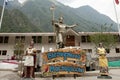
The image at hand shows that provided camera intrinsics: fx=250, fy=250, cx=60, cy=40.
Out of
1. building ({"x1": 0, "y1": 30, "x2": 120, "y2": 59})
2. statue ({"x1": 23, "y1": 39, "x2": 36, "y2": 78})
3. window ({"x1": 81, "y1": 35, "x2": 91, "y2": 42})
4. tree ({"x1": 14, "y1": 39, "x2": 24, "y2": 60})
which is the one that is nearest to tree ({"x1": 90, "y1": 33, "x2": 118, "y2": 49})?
Answer: building ({"x1": 0, "y1": 30, "x2": 120, "y2": 59})

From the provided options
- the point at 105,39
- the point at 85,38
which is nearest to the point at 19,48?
the point at 85,38

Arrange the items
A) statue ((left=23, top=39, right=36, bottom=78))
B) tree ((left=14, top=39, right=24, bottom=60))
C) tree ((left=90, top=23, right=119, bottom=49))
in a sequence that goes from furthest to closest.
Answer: tree ((left=90, top=23, right=119, bottom=49)) < tree ((left=14, top=39, right=24, bottom=60)) < statue ((left=23, top=39, right=36, bottom=78))

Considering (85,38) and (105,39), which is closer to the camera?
(105,39)

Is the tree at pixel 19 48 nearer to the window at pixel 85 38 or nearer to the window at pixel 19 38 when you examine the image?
the window at pixel 19 38

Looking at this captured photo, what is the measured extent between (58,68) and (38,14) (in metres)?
176

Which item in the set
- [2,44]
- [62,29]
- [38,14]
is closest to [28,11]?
[38,14]

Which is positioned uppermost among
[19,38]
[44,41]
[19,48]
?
[19,38]

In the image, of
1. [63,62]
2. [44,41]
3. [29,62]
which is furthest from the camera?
[44,41]

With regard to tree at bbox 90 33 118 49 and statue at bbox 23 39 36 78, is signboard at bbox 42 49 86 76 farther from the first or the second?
tree at bbox 90 33 118 49

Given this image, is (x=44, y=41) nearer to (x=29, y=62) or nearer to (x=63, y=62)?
(x=63, y=62)

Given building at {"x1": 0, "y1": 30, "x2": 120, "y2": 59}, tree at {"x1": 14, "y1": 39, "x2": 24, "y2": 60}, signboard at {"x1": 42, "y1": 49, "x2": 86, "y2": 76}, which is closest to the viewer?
signboard at {"x1": 42, "y1": 49, "x2": 86, "y2": 76}

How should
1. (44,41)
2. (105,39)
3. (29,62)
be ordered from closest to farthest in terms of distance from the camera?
(29,62) < (105,39) < (44,41)

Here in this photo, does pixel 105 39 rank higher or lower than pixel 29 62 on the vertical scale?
higher

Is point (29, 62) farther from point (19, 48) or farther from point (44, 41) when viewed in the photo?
point (44, 41)
